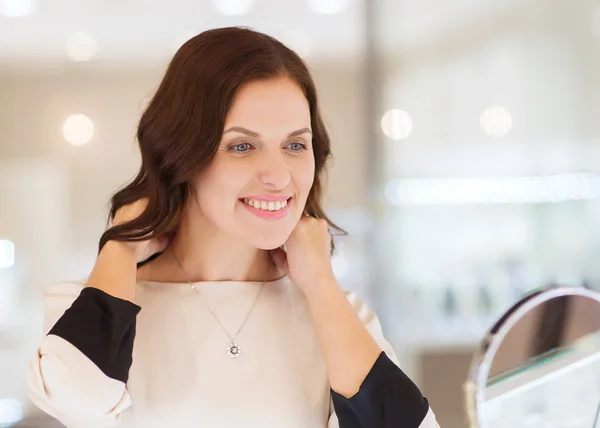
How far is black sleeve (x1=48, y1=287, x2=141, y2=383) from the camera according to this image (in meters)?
1.08

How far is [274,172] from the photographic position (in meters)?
1.17

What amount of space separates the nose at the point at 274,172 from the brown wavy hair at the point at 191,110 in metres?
0.08

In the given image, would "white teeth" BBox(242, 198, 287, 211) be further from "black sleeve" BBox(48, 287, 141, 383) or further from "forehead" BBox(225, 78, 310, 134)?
"black sleeve" BBox(48, 287, 141, 383)

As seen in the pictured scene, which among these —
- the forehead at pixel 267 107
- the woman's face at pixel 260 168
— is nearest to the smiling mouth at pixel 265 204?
the woman's face at pixel 260 168

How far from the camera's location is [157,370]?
1.21 m

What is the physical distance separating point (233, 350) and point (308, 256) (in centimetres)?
20

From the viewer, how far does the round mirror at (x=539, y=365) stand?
0.84m

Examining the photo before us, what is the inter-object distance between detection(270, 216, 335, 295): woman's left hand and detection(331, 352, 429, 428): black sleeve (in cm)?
19

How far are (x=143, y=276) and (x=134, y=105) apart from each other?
122 centimetres

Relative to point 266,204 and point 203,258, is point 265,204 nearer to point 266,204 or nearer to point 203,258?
point 266,204

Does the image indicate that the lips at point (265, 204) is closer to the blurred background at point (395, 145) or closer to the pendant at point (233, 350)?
the pendant at point (233, 350)

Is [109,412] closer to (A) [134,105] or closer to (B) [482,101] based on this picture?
(A) [134,105]

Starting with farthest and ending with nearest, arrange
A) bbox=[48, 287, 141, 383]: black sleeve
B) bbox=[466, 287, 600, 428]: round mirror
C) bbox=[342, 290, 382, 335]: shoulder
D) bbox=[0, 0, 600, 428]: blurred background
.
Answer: bbox=[0, 0, 600, 428]: blurred background < bbox=[342, 290, 382, 335]: shoulder < bbox=[48, 287, 141, 383]: black sleeve < bbox=[466, 287, 600, 428]: round mirror

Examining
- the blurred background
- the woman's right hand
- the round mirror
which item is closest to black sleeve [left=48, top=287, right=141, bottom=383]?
the woman's right hand
